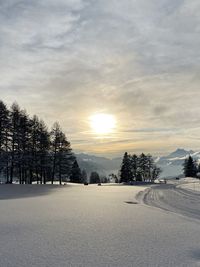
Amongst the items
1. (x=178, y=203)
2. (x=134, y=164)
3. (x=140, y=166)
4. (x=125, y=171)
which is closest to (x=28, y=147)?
(x=178, y=203)

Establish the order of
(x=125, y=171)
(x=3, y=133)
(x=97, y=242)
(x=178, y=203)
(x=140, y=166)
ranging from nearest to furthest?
(x=97, y=242) → (x=178, y=203) → (x=3, y=133) → (x=125, y=171) → (x=140, y=166)

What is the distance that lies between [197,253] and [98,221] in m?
4.37

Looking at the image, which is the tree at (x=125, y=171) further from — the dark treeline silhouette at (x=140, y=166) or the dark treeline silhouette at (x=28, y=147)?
the dark treeline silhouette at (x=28, y=147)

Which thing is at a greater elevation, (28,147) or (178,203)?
(28,147)

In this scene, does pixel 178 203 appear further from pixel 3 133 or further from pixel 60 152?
pixel 60 152

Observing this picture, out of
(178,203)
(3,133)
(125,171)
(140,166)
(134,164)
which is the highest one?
(3,133)

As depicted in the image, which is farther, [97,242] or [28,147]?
[28,147]

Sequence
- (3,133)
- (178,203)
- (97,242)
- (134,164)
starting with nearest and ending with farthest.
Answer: (97,242) < (178,203) < (3,133) < (134,164)

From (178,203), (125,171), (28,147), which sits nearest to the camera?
Answer: (178,203)

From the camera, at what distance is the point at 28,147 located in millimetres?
51000

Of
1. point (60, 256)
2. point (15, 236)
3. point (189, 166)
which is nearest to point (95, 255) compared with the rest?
point (60, 256)

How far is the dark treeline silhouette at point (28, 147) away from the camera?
4497 centimetres

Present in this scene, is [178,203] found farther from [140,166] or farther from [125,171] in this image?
[140,166]

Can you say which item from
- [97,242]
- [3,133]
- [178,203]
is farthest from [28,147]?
[97,242]
